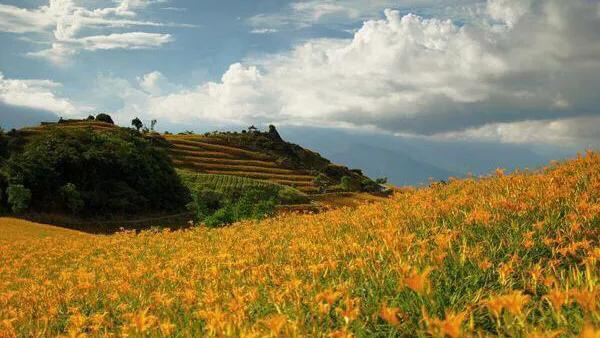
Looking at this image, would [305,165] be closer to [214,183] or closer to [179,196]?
[214,183]

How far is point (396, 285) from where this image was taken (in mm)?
3783

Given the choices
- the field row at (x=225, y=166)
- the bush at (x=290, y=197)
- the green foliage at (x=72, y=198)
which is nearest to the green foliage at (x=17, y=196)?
the green foliage at (x=72, y=198)

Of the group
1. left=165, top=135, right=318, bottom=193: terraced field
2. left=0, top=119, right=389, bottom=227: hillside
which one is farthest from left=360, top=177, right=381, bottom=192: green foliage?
left=0, top=119, right=389, bottom=227: hillside

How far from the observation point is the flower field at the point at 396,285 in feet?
9.30

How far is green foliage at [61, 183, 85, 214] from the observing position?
181 ft

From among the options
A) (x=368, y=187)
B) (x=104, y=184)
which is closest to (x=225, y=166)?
(x=368, y=187)

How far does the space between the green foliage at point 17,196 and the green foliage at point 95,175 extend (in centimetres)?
249

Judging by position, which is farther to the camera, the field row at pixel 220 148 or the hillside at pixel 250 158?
the field row at pixel 220 148

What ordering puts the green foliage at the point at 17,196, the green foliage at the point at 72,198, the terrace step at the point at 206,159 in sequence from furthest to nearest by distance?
the terrace step at the point at 206,159 → the green foliage at the point at 72,198 → the green foliage at the point at 17,196

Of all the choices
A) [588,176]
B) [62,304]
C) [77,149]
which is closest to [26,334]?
[62,304]

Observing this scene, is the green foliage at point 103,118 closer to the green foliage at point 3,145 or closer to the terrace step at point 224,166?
the terrace step at point 224,166

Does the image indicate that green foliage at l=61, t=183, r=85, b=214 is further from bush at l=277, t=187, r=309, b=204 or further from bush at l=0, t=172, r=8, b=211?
bush at l=277, t=187, r=309, b=204

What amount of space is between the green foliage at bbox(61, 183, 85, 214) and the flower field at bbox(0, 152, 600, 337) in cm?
5159

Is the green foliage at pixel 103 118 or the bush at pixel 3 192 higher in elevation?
the green foliage at pixel 103 118
